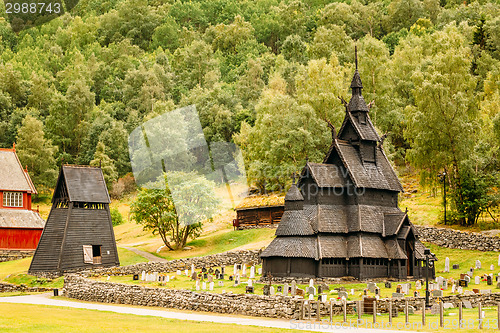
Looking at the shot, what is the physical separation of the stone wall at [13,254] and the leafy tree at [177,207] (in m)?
13.8

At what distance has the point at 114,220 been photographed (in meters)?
88.2

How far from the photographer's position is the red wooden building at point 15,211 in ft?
226

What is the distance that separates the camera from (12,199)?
71875 mm

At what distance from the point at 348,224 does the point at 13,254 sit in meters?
39.7

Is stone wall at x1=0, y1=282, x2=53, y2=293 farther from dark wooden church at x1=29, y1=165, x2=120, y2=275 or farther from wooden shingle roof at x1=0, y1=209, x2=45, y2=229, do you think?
wooden shingle roof at x1=0, y1=209, x2=45, y2=229

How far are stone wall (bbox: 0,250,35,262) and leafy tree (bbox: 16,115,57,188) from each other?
111 feet

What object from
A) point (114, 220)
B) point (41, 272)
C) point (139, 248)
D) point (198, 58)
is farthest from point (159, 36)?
point (41, 272)

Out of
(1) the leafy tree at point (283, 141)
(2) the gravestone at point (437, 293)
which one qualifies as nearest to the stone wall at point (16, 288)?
(2) the gravestone at point (437, 293)

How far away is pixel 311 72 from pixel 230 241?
25386 millimetres

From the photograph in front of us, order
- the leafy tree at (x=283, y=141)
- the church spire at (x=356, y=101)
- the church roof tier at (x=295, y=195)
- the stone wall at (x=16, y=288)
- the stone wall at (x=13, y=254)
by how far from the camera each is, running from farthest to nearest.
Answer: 1. the leafy tree at (x=283, y=141)
2. the stone wall at (x=13, y=254)
3. the church spire at (x=356, y=101)
4. the stone wall at (x=16, y=288)
5. the church roof tier at (x=295, y=195)

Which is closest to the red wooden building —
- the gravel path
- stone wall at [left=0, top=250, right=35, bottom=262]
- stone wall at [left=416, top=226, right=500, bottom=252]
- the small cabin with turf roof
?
stone wall at [left=0, top=250, right=35, bottom=262]

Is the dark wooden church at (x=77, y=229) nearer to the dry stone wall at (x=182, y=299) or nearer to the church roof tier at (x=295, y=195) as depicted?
the dry stone wall at (x=182, y=299)

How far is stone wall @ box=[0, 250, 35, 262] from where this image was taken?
67.0m

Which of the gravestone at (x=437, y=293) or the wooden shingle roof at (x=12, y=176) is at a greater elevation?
the wooden shingle roof at (x=12, y=176)
